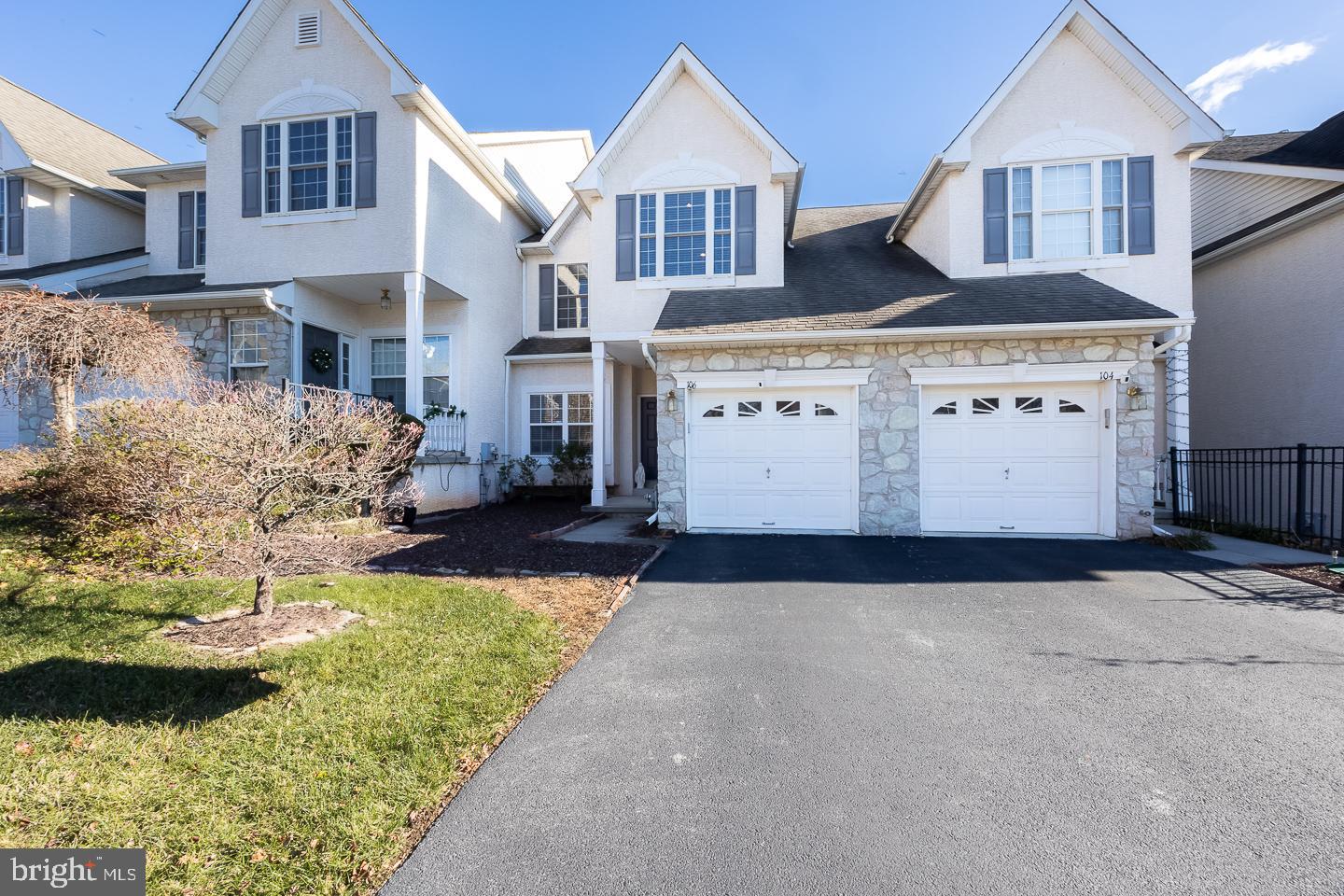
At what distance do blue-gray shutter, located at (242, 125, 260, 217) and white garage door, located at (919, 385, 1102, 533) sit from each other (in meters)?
12.8

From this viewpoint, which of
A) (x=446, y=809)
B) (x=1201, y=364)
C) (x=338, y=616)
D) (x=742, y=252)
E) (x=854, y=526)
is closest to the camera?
(x=446, y=809)

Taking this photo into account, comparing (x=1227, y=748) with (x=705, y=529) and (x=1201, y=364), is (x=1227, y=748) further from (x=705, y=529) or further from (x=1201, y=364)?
(x=1201, y=364)

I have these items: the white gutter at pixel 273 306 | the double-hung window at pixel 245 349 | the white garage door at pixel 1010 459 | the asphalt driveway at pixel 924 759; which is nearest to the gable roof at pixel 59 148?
the double-hung window at pixel 245 349

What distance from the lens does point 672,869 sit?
2148mm

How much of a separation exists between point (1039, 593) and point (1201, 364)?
10.3 meters

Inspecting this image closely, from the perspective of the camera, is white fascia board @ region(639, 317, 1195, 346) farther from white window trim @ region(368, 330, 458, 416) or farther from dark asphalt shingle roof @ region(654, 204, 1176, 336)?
white window trim @ region(368, 330, 458, 416)

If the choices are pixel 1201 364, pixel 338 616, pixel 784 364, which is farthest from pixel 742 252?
pixel 1201 364

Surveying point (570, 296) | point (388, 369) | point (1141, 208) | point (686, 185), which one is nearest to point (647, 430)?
point (570, 296)

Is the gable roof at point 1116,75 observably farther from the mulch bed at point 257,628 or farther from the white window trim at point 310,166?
the mulch bed at point 257,628

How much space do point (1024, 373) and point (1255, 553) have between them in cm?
365

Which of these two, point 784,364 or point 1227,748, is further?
point 784,364

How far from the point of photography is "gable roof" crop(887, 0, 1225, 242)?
9.23 m

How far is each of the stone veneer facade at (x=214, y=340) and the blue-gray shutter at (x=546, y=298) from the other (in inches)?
218

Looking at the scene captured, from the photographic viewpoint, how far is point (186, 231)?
41.0 ft
